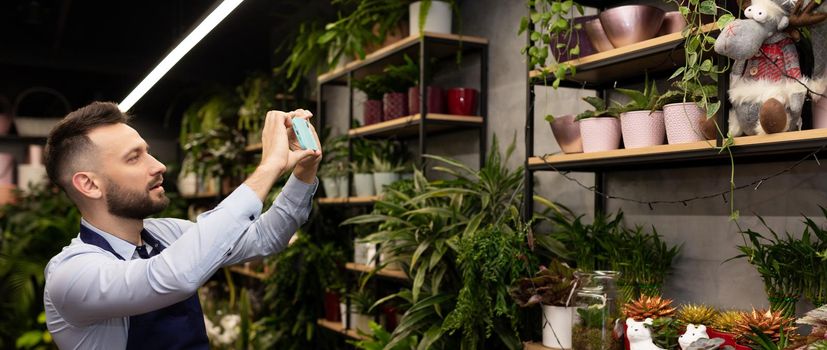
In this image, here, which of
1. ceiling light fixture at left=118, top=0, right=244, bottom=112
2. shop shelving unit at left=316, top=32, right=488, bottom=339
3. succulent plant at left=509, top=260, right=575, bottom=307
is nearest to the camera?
succulent plant at left=509, top=260, right=575, bottom=307

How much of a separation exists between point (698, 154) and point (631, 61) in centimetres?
42

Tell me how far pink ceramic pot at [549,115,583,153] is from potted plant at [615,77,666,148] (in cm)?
21

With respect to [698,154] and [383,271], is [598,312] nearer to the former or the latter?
[698,154]

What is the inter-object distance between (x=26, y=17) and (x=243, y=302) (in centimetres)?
287

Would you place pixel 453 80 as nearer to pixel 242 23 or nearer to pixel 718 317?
pixel 718 317

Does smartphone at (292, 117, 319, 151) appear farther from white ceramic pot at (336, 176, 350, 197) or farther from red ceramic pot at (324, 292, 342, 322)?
red ceramic pot at (324, 292, 342, 322)

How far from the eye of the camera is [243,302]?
4.61 meters

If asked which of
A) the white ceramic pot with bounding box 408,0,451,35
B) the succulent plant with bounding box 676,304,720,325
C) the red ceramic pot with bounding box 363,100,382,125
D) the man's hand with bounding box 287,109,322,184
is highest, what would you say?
the white ceramic pot with bounding box 408,0,451,35

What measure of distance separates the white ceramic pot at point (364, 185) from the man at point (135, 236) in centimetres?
171

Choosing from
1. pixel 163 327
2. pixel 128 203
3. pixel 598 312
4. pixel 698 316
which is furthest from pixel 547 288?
pixel 128 203

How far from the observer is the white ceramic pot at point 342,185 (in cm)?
380

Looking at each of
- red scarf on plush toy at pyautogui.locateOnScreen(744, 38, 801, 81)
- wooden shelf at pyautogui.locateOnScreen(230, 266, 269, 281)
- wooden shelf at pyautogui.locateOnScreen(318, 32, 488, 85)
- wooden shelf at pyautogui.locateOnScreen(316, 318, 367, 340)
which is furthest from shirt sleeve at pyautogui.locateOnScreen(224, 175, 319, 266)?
wooden shelf at pyautogui.locateOnScreen(230, 266, 269, 281)

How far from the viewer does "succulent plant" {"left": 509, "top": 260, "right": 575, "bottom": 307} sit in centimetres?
217

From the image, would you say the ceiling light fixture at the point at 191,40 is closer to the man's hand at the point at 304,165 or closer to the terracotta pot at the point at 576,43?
the man's hand at the point at 304,165
